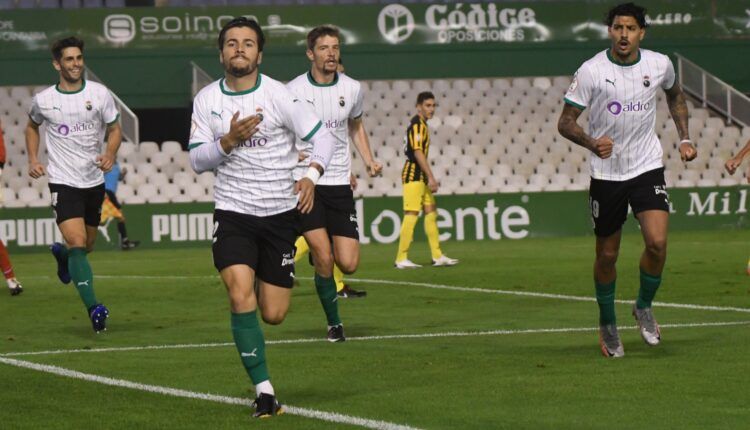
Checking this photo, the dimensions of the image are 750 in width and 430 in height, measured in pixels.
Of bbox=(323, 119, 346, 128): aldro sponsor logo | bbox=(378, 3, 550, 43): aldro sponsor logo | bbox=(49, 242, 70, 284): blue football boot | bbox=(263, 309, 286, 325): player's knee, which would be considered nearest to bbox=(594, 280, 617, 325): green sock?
bbox=(263, 309, 286, 325): player's knee

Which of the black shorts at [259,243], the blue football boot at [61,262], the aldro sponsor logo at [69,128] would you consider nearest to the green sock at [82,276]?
the aldro sponsor logo at [69,128]

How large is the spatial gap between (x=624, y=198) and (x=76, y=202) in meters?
5.19

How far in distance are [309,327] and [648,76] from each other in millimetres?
4068

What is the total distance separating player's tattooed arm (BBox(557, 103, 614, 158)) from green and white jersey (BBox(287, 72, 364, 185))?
8.63 ft

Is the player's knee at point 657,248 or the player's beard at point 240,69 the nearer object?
the player's beard at point 240,69

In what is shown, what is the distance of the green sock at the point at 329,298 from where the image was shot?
11.5m

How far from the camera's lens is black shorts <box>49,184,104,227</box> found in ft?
42.3

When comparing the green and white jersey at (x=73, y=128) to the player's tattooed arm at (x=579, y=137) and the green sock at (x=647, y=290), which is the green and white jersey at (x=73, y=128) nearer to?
the player's tattooed arm at (x=579, y=137)

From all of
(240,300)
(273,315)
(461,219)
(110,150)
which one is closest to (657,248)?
(273,315)

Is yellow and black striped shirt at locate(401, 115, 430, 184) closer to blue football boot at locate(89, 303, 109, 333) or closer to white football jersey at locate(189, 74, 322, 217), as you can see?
blue football boot at locate(89, 303, 109, 333)

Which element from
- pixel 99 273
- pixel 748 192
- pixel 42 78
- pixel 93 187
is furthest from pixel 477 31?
pixel 93 187

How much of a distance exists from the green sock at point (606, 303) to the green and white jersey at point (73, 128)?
16.5ft

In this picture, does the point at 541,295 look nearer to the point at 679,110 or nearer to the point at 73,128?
the point at 73,128

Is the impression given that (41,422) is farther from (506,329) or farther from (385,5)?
(385,5)
